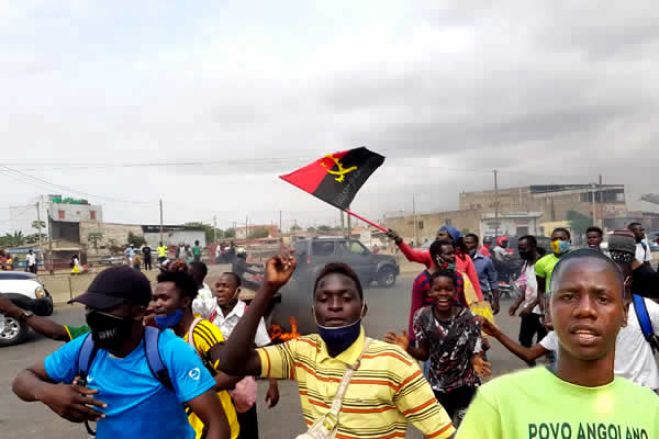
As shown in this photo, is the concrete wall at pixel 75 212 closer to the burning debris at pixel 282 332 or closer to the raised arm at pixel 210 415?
the burning debris at pixel 282 332

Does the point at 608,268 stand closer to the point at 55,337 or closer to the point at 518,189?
the point at 55,337

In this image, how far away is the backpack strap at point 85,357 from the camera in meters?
2.24

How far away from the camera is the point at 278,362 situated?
7.30 ft

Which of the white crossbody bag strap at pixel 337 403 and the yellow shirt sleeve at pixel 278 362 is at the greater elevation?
the yellow shirt sleeve at pixel 278 362

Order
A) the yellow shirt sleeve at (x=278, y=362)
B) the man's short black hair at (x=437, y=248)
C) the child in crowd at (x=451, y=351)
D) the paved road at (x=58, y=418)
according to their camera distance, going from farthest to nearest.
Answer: the paved road at (x=58, y=418) < the man's short black hair at (x=437, y=248) < the child in crowd at (x=451, y=351) < the yellow shirt sleeve at (x=278, y=362)

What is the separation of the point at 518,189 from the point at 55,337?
2410 inches

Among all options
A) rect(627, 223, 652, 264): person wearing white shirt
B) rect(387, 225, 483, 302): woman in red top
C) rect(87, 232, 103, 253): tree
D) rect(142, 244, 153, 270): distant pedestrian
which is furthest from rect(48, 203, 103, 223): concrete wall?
rect(387, 225, 483, 302): woman in red top

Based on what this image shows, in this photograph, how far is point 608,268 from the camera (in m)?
1.45

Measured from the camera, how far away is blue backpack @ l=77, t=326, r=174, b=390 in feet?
7.04

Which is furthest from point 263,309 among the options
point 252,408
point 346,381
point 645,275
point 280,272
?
point 645,275

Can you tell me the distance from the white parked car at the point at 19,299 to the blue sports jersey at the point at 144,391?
899cm

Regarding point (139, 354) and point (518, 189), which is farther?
point (518, 189)

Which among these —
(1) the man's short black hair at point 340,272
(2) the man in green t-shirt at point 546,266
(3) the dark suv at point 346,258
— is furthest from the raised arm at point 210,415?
(3) the dark suv at point 346,258

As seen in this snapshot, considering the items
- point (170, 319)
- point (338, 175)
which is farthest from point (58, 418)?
point (338, 175)
